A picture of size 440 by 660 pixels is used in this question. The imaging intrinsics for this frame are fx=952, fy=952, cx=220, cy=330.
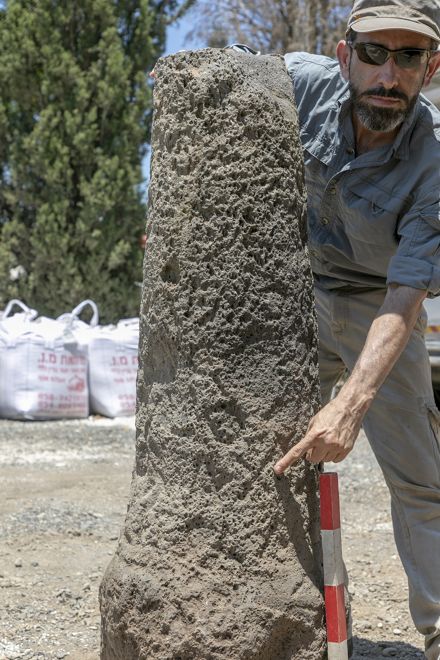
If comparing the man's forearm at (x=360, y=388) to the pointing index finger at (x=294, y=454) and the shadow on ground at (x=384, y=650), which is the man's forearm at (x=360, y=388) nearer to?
the pointing index finger at (x=294, y=454)

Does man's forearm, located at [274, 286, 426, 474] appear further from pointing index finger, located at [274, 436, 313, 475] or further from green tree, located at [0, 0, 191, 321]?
green tree, located at [0, 0, 191, 321]

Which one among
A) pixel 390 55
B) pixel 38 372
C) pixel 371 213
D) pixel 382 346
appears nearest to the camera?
pixel 382 346

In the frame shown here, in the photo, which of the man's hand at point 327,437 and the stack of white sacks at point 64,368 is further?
the stack of white sacks at point 64,368

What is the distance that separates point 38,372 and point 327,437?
5.76 metres

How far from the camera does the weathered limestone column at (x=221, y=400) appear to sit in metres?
2.45

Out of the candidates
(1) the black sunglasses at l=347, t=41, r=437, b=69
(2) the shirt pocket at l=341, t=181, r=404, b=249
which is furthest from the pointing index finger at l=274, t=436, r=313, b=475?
(1) the black sunglasses at l=347, t=41, r=437, b=69

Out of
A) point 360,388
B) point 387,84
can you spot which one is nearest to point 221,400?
point 360,388

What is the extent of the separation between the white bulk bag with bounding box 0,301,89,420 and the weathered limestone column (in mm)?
5519

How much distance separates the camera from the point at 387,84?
8.97 ft

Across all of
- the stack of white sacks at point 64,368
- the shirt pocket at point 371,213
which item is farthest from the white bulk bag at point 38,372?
the shirt pocket at point 371,213

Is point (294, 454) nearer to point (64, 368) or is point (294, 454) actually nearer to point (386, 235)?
point (386, 235)

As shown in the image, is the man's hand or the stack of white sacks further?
the stack of white sacks

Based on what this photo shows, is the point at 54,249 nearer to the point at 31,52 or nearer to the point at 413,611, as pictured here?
the point at 31,52

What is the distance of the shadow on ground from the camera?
3453 millimetres
